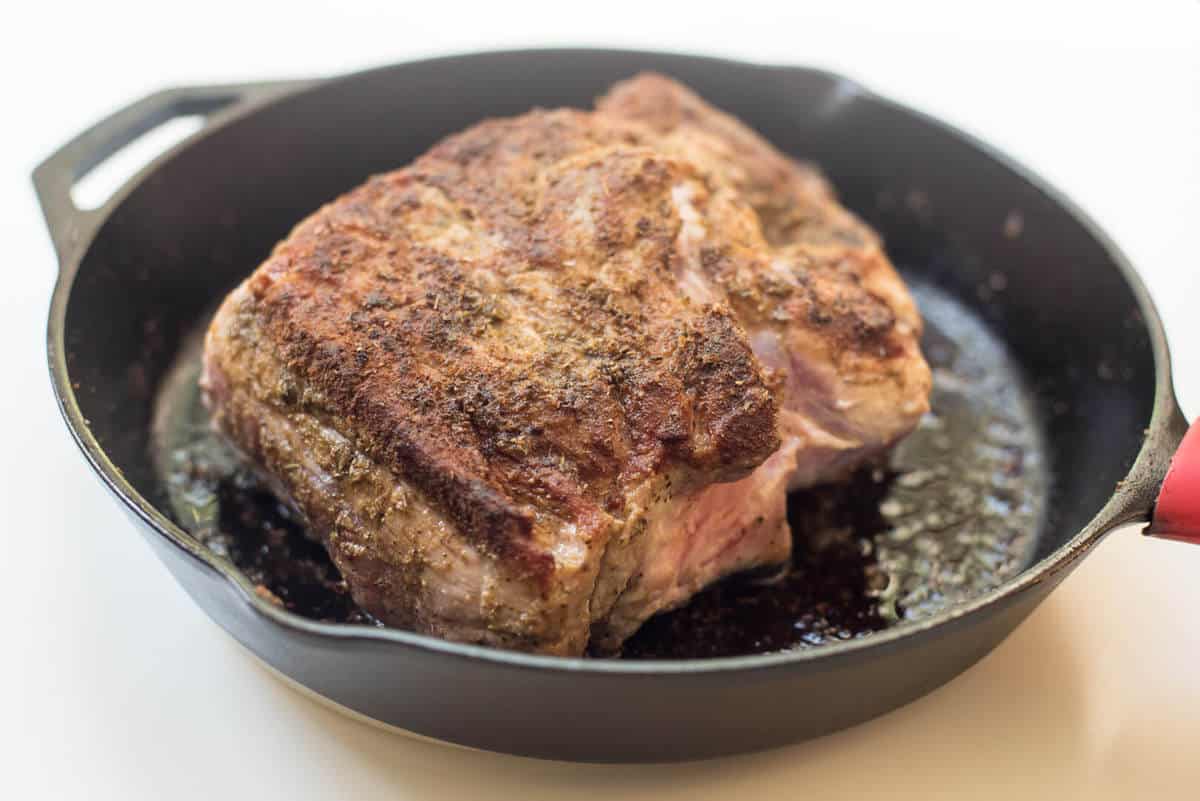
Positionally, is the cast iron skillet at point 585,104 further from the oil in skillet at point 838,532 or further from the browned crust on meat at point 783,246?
the browned crust on meat at point 783,246

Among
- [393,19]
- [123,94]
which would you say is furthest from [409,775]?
[393,19]

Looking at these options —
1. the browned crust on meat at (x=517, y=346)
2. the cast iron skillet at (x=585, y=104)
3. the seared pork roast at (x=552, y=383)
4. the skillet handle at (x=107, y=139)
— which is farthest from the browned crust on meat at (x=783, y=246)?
the skillet handle at (x=107, y=139)

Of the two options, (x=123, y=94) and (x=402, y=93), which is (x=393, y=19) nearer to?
(x=123, y=94)

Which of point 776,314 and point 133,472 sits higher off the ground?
point 776,314

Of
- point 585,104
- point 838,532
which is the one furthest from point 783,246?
point 585,104

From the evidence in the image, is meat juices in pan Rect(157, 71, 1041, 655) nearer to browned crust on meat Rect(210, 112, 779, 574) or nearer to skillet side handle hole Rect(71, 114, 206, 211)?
browned crust on meat Rect(210, 112, 779, 574)

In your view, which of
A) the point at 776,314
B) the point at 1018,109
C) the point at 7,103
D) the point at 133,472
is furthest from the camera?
the point at 1018,109
